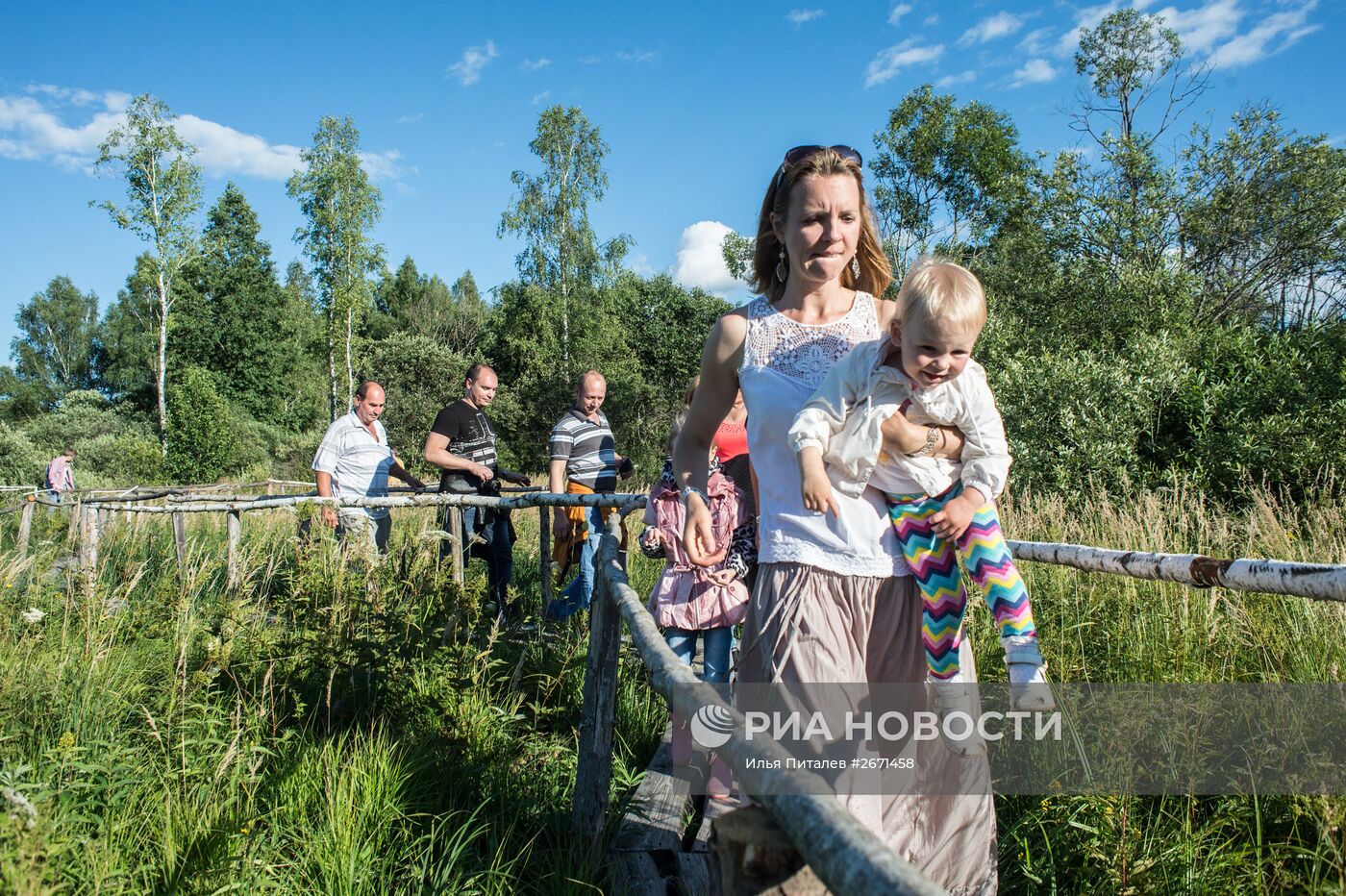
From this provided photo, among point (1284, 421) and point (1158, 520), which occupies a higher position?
point (1284, 421)

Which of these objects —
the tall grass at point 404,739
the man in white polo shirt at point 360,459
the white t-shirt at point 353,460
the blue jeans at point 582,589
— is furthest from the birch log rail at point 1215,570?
the white t-shirt at point 353,460

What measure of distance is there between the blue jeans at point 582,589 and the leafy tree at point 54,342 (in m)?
75.8

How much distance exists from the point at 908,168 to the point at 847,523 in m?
31.8

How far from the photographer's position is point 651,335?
128 feet

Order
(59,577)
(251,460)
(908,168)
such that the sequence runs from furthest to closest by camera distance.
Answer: (251,460) < (908,168) < (59,577)

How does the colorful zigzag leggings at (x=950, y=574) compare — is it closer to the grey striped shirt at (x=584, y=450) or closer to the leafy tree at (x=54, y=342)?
the grey striped shirt at (x=584, y=450)

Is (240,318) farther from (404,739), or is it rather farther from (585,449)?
(404,739)

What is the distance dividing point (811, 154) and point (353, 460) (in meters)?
5.90

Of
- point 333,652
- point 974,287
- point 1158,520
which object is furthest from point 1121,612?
point 333,652

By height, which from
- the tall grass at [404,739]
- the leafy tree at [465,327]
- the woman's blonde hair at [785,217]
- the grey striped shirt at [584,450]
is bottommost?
the tall grass at [404,739]

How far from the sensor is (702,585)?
3.43 m

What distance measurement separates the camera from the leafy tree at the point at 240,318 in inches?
1902

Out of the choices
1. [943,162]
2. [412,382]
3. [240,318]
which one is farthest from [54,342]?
[943,162]

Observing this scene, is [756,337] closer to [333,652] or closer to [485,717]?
[485,717]
